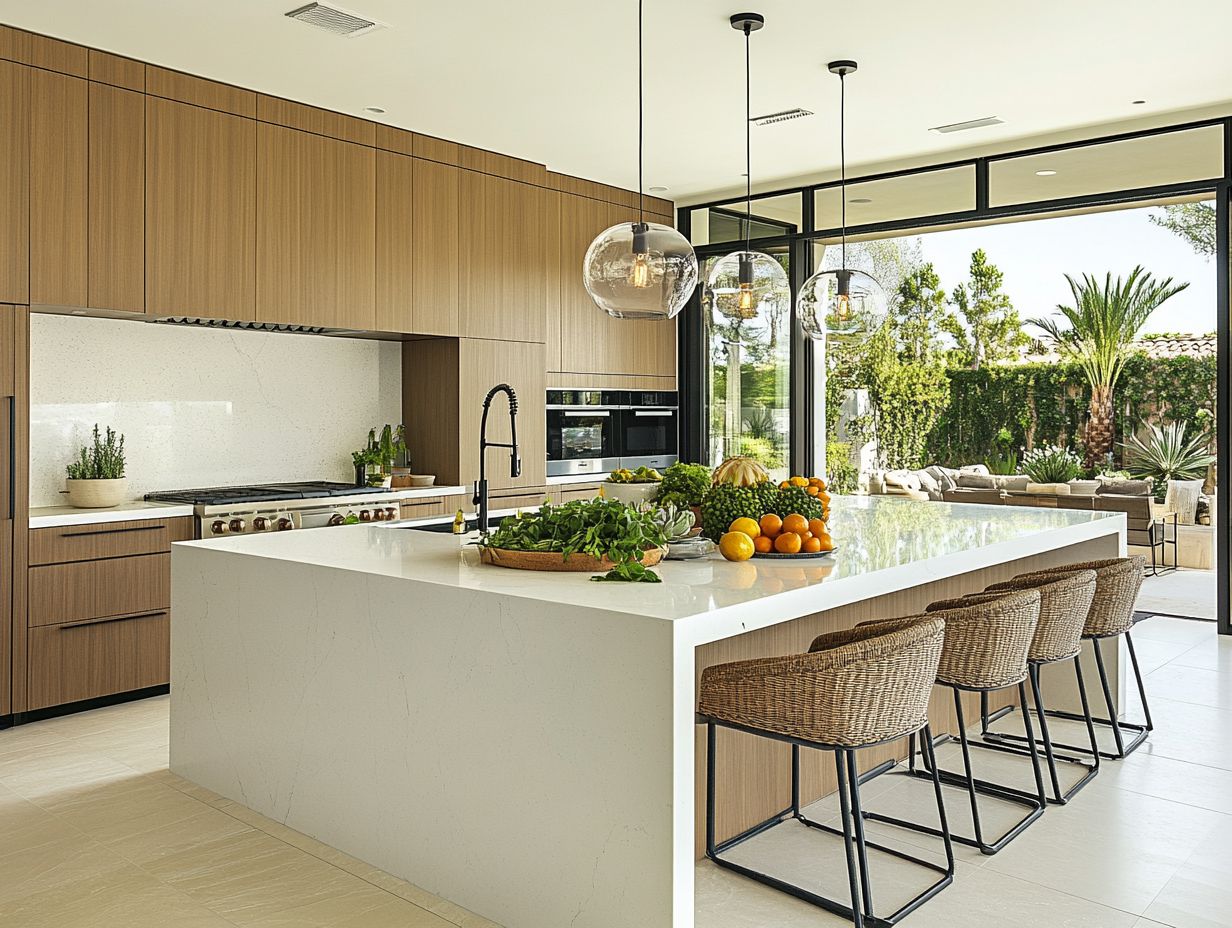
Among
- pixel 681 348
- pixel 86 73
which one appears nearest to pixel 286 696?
pixel 86 73

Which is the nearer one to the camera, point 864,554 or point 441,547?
point 864,554

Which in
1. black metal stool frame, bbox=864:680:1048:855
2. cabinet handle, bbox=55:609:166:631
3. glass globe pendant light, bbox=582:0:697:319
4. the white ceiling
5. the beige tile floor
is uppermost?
the white ceiling

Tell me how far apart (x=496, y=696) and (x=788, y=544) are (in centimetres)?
98

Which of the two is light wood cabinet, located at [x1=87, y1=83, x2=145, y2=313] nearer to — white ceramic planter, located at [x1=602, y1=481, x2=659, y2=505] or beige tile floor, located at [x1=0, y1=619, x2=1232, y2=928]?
beige tile floor, located at [x1=0, y1=619, x2=1232, y2=928]

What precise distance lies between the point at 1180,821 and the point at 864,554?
1.25 m

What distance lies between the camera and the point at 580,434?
7078 millimetres

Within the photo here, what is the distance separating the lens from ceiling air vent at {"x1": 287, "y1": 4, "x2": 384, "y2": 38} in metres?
4.09

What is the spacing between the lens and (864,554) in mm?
3113

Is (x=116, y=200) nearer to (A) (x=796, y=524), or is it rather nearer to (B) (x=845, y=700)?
(A) (x=796, y=524)

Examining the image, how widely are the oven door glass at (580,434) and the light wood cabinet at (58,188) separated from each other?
121 inches

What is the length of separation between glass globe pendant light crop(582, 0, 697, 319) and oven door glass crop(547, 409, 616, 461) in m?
3.53

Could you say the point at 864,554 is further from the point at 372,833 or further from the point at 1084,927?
the point at 372,833

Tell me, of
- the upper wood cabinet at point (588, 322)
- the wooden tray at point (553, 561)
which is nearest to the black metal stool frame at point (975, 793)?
the wooden tray at point (553, 561)

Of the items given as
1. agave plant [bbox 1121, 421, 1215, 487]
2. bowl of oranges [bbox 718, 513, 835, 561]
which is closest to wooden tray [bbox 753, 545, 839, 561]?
bowl of oranges [bbox 718, 513, 835, 561]
